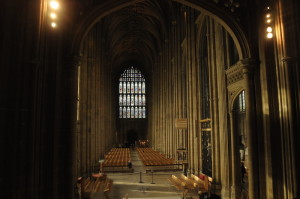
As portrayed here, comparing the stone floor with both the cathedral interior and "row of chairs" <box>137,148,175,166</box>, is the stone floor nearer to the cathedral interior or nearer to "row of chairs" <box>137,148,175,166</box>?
the cathedral interior

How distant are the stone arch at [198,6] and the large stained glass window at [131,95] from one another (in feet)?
136

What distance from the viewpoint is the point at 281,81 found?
20.4ft

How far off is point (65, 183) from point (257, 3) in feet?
22.9

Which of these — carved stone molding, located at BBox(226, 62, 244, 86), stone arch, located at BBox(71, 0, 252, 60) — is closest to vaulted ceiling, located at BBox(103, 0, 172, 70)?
carved stone molding, located at BBox(226, 62, 244, 86)

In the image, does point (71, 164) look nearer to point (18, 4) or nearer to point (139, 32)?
point (18, 4)

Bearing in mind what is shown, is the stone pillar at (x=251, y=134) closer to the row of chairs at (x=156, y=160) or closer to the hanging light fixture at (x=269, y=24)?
the hanging light fixture at (x=269, y=24)

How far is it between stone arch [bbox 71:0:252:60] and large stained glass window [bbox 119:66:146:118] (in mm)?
41522

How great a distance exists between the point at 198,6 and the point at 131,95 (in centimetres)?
4182

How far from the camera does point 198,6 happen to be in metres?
7.95

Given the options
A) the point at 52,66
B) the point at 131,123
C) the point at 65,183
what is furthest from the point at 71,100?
the point at 131,123

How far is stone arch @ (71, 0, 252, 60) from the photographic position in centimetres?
714

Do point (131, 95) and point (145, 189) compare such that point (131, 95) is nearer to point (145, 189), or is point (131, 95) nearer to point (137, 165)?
point (137, 165)

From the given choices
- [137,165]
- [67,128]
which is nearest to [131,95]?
[137,165]

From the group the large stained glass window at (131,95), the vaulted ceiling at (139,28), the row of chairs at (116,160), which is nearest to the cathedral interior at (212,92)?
the row of chairs at (116,160)
